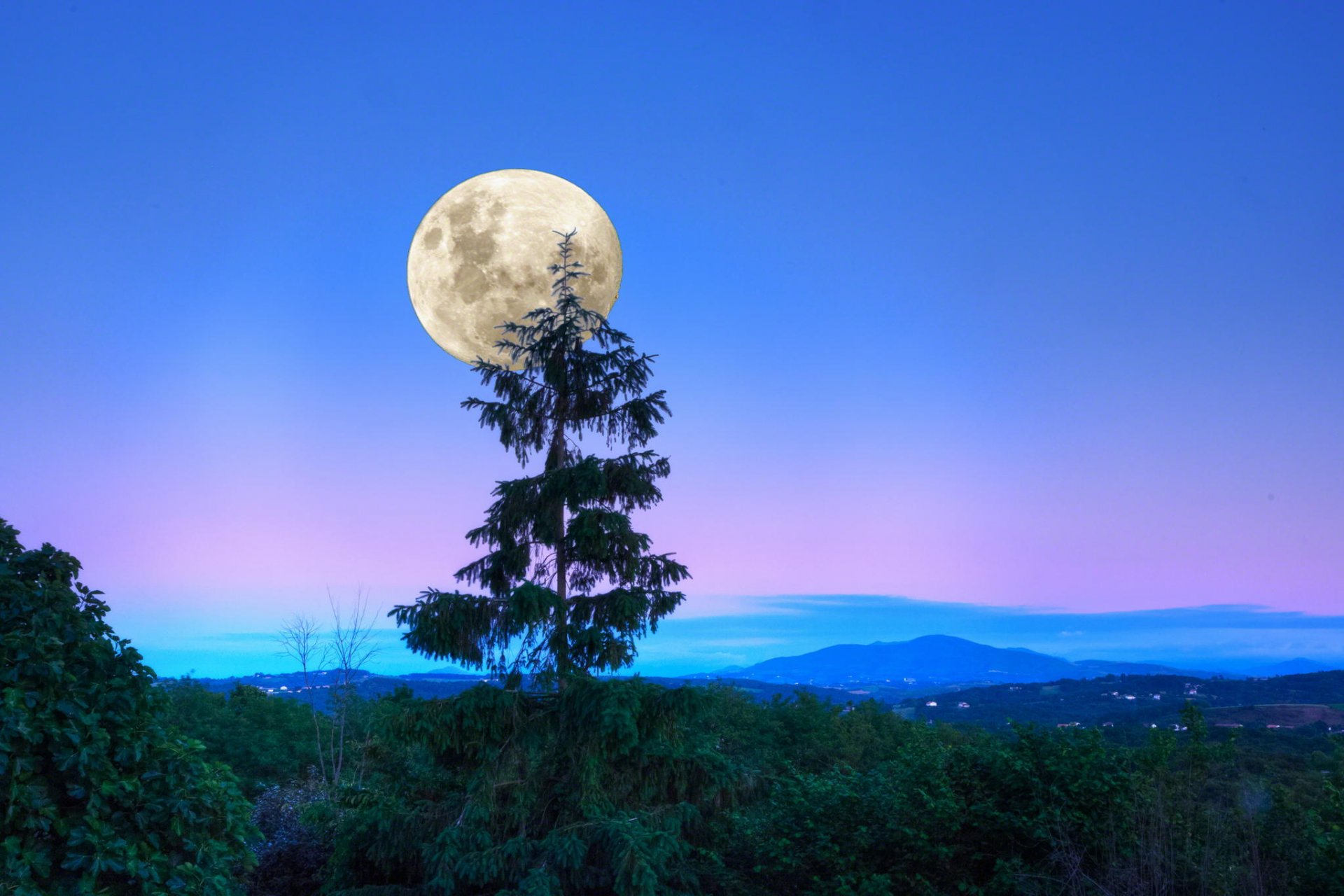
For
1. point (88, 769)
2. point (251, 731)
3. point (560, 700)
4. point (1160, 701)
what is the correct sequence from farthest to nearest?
point (1160, 701), point (251, 731), point (560, 700), point (88, 769)

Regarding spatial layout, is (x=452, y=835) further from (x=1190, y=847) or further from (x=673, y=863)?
(x=1190, y=847)

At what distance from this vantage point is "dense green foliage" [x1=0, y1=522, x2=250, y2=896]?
4930mm

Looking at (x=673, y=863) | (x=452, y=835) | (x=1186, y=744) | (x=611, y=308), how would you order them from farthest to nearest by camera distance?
(x=611, y=308) → (x=1186, y=744) → (x=673, y=863) → (x=452, y=835)

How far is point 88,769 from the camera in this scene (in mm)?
5152

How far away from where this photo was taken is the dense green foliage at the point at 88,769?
4930 millimetres

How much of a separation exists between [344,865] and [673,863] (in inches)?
176

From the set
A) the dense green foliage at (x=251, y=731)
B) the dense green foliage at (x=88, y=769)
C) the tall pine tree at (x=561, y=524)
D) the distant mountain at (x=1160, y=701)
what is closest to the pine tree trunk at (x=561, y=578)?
the tall pine tree at (x=561, y=524)

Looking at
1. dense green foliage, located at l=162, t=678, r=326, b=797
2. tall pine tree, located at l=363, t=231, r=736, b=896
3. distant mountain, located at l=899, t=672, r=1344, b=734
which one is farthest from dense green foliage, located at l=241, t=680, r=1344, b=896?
distant mountain, located at l=899, t=672, r=1344, b=734

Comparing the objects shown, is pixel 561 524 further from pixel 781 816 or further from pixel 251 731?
pixel 251 731

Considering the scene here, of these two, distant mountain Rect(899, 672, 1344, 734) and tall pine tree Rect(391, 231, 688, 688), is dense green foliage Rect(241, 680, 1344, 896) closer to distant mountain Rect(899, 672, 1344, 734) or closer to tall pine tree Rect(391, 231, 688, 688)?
tall pine tree Rect(391, 231, 688, 688)

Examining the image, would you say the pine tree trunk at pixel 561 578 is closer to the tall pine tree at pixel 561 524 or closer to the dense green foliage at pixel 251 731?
the tall pine tree at pixel 561 524

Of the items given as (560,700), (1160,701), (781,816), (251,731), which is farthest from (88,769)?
(1160,701)

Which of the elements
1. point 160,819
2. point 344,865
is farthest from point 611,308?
point 160,819

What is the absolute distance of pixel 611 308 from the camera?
1423cm
